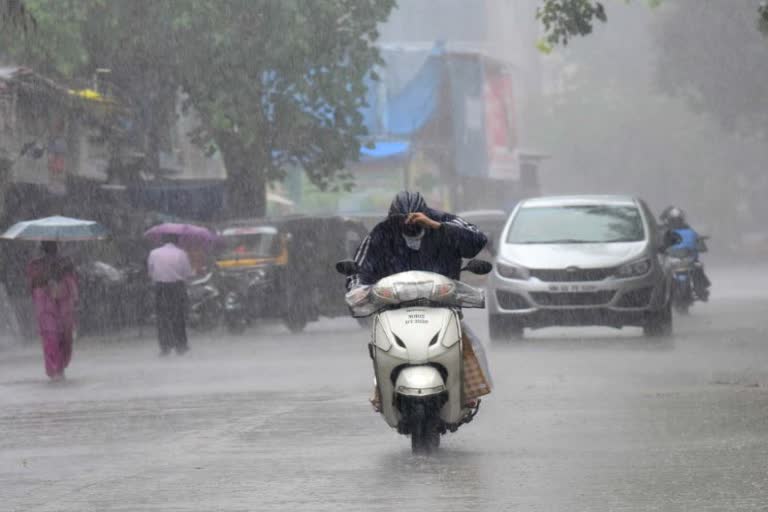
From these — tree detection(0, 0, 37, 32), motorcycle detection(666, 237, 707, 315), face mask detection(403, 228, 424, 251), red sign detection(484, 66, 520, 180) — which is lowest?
red sign detection(484, 66, 520, 180)

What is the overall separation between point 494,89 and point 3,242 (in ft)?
127

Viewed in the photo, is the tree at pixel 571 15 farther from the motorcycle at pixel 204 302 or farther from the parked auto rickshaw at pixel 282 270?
the motorcycle at pixel 204 302

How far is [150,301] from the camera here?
31766 millimetres

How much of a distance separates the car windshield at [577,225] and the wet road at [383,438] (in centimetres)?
141

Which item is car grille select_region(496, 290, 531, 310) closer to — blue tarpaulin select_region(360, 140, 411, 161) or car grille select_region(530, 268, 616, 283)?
car grille select_region(530, 268, 616, 283)

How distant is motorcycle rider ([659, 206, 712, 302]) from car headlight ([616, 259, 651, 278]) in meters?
6.06

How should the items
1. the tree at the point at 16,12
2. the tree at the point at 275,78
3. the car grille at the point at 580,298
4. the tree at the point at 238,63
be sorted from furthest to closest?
the tree at the point at 275,78, the tree at the point at 238,63, the car grille at the point at 580,298, the tree at the point at 16,12

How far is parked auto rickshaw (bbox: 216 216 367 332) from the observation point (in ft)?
97.7

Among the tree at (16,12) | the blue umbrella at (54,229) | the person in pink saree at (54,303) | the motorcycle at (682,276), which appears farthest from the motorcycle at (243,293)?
the tree at (16,12)

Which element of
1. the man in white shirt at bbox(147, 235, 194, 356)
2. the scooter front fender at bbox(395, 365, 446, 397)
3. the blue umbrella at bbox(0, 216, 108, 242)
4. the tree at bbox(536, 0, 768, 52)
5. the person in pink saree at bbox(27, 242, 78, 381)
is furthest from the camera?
the man in white shirt at bbox(147, 235, 194, 356)

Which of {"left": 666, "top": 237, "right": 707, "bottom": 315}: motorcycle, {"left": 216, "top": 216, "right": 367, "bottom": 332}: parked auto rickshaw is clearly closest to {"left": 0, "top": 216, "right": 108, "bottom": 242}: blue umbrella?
{"left": 216, "top": 216, "right": 367, "bottom": 332}: parked auto rickshaw

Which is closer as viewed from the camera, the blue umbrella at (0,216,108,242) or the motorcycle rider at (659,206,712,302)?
the blue umbrella at (0,216,108,242)

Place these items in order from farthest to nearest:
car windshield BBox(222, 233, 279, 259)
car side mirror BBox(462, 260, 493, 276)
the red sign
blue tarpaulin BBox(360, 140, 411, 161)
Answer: the red sign
blue tarpaulin BBox(360, 140, 411, 161)
car windshield BBox(222, 233, 279, 259)
car side mirror BBox(462, 260, 493, 276)

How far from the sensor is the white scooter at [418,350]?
34.3ft
